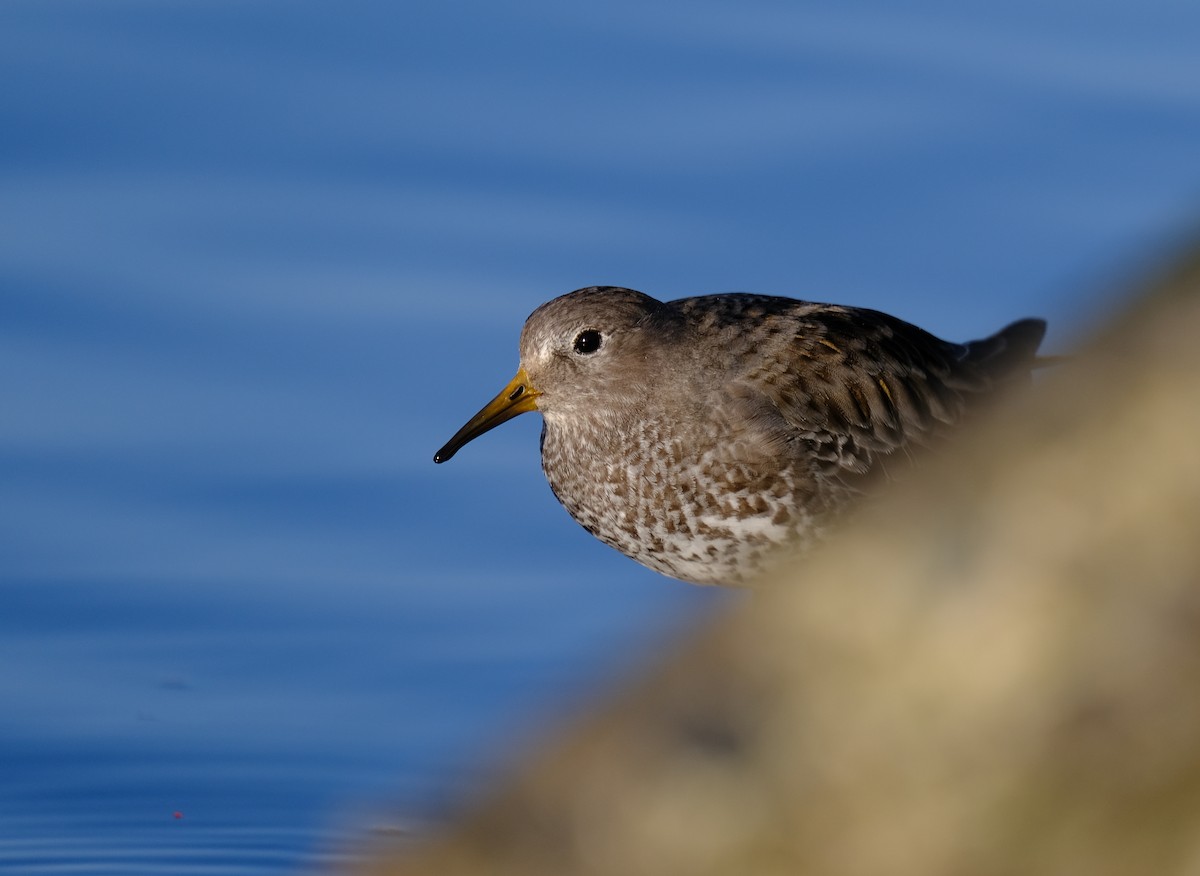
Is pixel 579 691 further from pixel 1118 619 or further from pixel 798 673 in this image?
pixel 1118 619

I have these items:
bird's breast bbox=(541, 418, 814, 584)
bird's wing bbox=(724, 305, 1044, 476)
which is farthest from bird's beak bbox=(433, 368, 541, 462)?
bird's wing bbox=(724, 305, 1044, 476)

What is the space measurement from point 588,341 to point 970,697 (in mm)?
4950

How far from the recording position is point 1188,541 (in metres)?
2.37

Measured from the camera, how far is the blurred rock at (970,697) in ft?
7.67

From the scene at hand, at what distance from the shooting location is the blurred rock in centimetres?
234

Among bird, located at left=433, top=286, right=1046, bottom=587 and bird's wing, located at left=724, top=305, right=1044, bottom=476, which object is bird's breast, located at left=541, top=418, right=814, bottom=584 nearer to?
bird, located at left=433, top=286, right=1046, bottom=587

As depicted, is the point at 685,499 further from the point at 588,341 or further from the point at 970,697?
the point at 970,697

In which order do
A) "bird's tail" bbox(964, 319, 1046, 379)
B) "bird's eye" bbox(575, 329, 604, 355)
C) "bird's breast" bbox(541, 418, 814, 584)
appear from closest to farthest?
"bird's breast" bbox(541, 418, 814, 584), "bird's eye" bbox(575, 329, 604, 355), "bird's tail" bbox(964, 319, 1046, 379)

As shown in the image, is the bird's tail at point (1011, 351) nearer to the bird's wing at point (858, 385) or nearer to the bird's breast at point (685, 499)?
the bird's wing at point (858, 385)

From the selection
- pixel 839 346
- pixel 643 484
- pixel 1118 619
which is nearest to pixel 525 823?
pixel 1118 619

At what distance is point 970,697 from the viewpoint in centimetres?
243

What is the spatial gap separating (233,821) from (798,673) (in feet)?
22.0

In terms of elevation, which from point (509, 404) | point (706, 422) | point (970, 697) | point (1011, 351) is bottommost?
point (970, 697)

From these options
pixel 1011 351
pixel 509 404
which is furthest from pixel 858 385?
pixel 509 404
